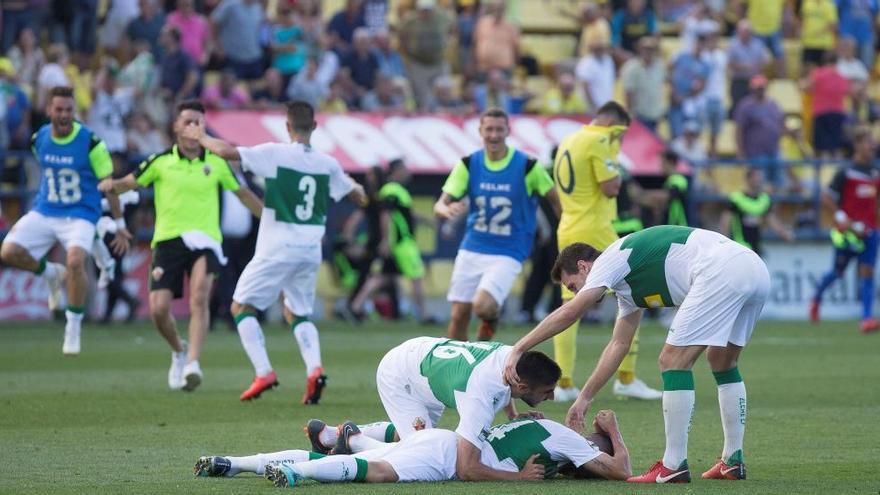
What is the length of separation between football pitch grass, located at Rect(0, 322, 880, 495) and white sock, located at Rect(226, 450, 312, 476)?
83 millimetres

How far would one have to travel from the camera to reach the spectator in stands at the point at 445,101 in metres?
27.3

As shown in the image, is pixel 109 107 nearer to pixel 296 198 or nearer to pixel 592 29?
pixel 592 29

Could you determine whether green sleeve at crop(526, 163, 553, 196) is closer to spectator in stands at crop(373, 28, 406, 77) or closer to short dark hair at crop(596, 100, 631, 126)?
short dark hair at crop(596, 100, 631, 126)

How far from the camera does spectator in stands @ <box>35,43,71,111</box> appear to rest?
23.6 meters

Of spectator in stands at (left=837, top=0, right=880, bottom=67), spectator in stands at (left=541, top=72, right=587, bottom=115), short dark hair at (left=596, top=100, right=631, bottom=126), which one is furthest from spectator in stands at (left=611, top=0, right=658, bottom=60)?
short dark hair at (left=596, top=100, right=631, bottom=126)

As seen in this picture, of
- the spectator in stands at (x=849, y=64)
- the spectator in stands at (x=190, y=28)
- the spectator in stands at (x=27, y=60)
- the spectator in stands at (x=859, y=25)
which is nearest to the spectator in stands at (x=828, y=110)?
the spectator in stands at (x=849, y=64)

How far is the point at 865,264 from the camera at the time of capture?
945 inches

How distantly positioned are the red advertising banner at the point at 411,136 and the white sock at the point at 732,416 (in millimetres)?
16455

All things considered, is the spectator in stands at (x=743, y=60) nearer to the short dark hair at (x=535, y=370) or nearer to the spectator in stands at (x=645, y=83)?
the spectator in stands at (x=645, y=83)

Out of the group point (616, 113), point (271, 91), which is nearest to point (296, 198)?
point (616, 113)

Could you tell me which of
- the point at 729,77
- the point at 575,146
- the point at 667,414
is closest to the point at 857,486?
the point at 667,414

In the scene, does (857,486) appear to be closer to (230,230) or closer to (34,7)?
(230,230)

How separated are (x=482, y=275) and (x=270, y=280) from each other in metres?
1.94

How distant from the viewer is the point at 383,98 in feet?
89.2
